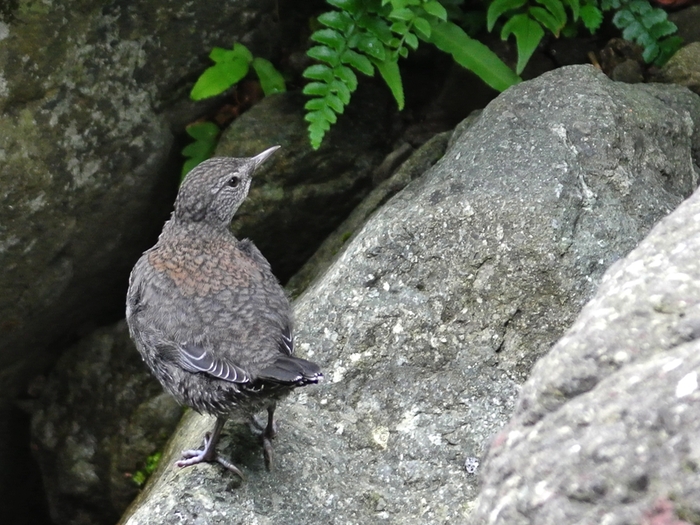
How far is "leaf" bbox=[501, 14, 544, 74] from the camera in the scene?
580 cm

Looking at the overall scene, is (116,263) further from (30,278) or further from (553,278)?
(553,278)

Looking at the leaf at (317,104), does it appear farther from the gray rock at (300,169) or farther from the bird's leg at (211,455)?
the bird's leg at (211,455)

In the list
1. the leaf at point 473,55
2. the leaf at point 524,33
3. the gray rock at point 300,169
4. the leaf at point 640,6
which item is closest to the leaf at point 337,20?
A: the leaf at point 473,55

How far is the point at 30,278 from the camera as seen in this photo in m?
6.08

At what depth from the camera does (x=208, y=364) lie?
4078 mm

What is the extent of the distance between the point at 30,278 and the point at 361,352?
9.11 ft

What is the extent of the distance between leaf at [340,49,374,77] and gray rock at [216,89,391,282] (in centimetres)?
79

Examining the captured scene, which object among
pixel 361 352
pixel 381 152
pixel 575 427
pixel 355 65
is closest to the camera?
pixel 575 427

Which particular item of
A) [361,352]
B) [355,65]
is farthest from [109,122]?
[361,352]

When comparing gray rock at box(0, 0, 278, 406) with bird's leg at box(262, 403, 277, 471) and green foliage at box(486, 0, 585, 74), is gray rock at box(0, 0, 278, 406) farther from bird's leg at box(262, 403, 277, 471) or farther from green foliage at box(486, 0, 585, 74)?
bird's leg at box(262, 403, 277, 471)

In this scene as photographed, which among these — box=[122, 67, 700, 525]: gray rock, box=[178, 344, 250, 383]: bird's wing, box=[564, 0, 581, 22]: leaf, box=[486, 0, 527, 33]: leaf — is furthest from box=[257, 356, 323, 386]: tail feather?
box=[564, 0, 581, 22]: leaf

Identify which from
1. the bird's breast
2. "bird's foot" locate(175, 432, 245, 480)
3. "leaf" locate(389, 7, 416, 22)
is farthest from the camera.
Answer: "leaf" locate(389, 7, 416, 22)

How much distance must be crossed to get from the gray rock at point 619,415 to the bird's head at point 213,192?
9.46 ft

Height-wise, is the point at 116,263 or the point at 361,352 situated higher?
the point at 116,263
